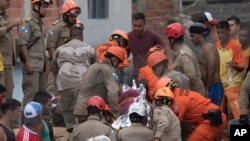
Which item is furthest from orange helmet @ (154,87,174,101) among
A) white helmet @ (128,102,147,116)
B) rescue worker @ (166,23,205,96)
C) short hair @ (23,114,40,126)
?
short hair @ (23,114,40,126)

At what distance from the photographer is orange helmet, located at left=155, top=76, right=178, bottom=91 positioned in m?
20.5

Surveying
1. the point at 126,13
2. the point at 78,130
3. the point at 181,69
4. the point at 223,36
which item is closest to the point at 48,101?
the point at 78,130

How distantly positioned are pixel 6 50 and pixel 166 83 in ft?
8.20

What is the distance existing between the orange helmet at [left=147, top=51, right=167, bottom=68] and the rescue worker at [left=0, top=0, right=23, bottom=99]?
6.73 ft

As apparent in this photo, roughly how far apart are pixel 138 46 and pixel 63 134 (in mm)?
2345

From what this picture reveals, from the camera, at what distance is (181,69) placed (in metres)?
21.5

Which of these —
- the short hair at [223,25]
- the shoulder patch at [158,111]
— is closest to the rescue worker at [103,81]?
the shoulder patch at [158,111]

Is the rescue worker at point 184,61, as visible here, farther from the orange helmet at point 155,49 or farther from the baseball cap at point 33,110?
the baseball cap at point 33,110

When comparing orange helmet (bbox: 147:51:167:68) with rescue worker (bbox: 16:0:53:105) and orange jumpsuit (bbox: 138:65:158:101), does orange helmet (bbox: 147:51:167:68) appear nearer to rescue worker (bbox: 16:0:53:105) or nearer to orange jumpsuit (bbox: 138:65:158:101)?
orange jumpsuit (bbox: 138:65:158:101)

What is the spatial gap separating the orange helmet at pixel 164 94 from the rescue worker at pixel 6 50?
2.32m

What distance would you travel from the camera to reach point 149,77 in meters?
21.5

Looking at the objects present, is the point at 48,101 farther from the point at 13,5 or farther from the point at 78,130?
the point at 13,5

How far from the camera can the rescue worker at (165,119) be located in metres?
19.7

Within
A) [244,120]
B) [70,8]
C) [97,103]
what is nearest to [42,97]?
[97,103]
